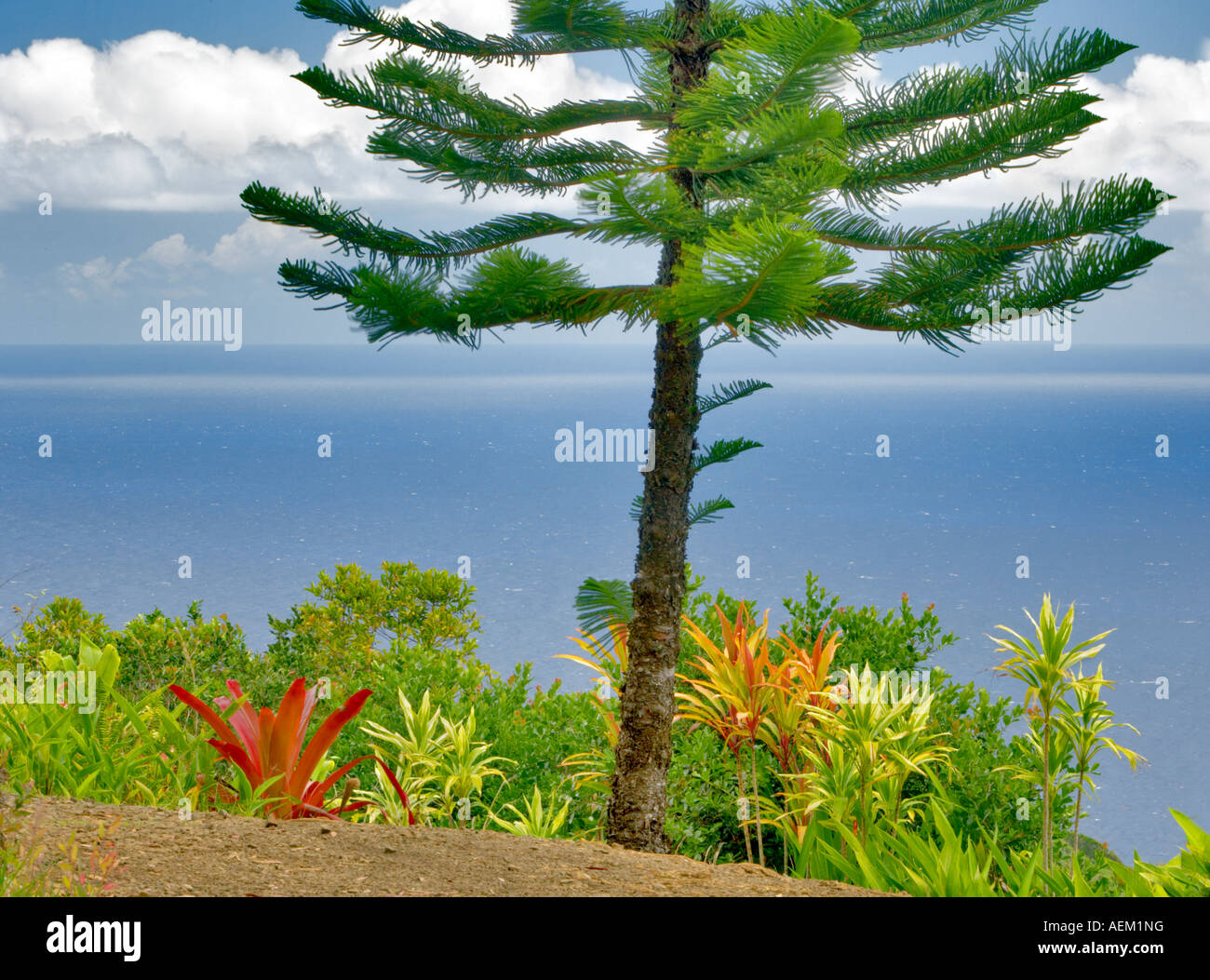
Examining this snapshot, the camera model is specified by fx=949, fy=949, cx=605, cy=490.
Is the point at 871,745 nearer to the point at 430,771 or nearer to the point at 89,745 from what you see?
the point at 430,771

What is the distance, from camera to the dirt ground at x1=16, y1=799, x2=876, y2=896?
86.8 inches

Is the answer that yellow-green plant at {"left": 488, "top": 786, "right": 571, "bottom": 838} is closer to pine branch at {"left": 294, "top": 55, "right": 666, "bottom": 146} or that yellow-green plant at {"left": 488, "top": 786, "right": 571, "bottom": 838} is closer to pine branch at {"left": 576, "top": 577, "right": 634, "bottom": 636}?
pine branch at {"left": 576, "top": 577, "right": 634, "bottom": 636}

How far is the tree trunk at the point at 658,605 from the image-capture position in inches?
131

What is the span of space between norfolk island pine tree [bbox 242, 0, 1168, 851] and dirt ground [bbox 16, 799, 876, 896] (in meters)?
0.84

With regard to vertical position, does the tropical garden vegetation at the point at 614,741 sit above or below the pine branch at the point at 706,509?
below

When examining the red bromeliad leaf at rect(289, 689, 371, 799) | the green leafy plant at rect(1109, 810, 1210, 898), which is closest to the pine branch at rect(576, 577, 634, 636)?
the red bromeliad leaf at rect(289, 689, 371, 799)

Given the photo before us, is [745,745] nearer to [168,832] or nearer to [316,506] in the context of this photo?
[168,832]

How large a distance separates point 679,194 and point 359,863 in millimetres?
2066

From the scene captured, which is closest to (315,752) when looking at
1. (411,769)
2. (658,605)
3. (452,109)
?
(411,769)

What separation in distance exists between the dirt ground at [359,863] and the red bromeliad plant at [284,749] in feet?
1.10

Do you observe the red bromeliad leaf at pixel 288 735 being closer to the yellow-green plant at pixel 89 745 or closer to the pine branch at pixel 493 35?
the yellow-green plant at pixel 89 745

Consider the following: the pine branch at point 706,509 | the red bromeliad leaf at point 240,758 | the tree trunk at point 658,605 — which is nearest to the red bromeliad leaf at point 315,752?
the red bromeliad leaf at point 240,758

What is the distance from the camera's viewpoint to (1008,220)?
3420mm

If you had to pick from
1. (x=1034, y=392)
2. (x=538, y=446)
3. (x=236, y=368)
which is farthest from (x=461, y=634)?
(x=236, y=368)
